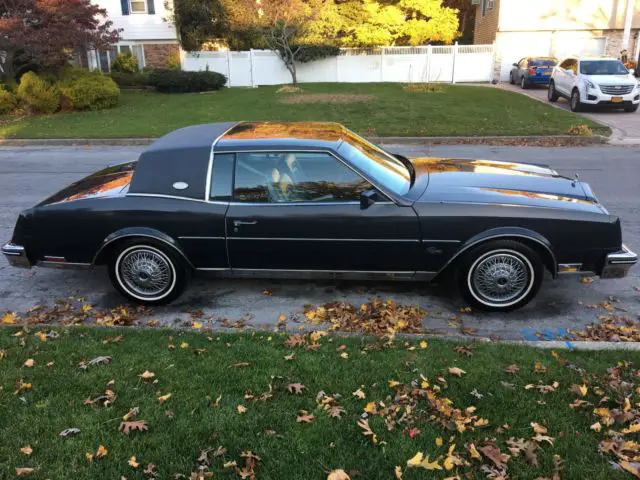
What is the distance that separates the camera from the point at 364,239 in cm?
474

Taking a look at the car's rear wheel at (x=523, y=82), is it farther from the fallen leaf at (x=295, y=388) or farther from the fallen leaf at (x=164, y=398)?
the fallen leaf at (x=164, y=398)

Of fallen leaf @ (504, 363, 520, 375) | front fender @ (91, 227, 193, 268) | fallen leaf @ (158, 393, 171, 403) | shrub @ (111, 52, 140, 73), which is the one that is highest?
shrub @ (111, 52, 140, 73)

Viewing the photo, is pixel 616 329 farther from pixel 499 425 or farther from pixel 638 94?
pixel 638 94

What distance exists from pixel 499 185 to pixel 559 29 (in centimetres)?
2776

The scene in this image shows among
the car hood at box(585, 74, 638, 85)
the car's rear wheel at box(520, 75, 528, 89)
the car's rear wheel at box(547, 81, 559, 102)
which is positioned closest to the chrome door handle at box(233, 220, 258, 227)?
the car hood at box(585, 74, 638, 85)

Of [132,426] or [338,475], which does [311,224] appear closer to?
[132,426]

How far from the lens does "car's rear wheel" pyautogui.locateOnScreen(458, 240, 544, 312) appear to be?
463cm

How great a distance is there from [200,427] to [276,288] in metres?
2.42

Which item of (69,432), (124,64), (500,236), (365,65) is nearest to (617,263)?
(500,236)

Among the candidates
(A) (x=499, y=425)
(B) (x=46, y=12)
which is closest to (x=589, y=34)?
(B) (x=46, y=12)

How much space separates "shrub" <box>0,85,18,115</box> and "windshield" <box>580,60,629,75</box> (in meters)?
19.1

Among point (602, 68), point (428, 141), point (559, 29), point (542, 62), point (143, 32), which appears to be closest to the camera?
point (428, 141)

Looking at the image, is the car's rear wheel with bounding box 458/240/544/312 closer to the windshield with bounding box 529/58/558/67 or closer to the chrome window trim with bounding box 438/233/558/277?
the chrome window trim with bounding box 438/233/558/277

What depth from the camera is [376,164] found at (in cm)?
513
